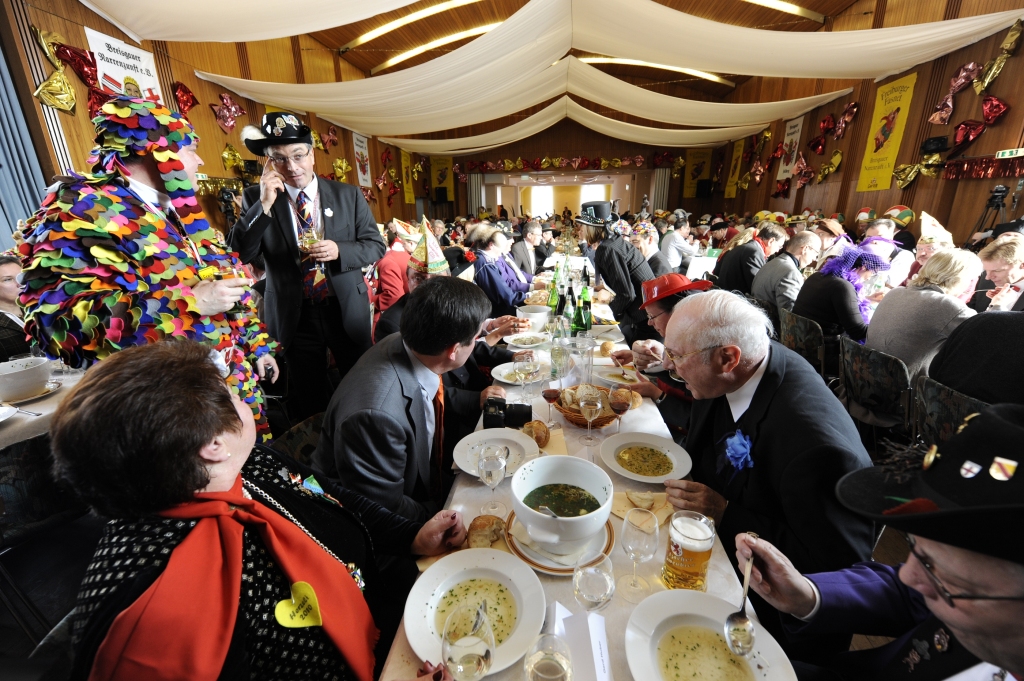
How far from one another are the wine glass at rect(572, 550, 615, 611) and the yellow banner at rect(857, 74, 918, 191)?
9.02 metres

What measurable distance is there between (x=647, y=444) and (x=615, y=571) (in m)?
0.65

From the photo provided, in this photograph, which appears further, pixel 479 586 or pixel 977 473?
pixel 479 586

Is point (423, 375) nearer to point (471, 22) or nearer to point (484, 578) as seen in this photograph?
point (484, 578)

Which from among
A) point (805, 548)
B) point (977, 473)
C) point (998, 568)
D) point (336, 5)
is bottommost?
point (805, 548)

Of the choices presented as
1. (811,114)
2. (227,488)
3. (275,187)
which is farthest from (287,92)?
(811,114)

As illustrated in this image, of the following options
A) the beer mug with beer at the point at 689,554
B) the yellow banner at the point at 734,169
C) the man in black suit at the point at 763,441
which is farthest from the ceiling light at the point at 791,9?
the beer mug with beer at the point at 689,554

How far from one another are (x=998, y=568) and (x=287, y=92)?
8.34 m

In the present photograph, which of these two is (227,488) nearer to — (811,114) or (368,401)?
(368,401)

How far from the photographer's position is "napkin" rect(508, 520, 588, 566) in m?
1.10

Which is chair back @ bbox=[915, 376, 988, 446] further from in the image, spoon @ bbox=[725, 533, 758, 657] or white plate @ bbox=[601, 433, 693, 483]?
spoon @ bbox=[725, 533, 758, 657]

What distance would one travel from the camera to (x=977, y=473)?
Result: 23.7 inches

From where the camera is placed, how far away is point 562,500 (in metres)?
1.22

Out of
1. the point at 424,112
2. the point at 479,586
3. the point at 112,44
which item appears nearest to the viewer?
the point at 479,586

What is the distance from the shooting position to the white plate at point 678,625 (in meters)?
0.81
